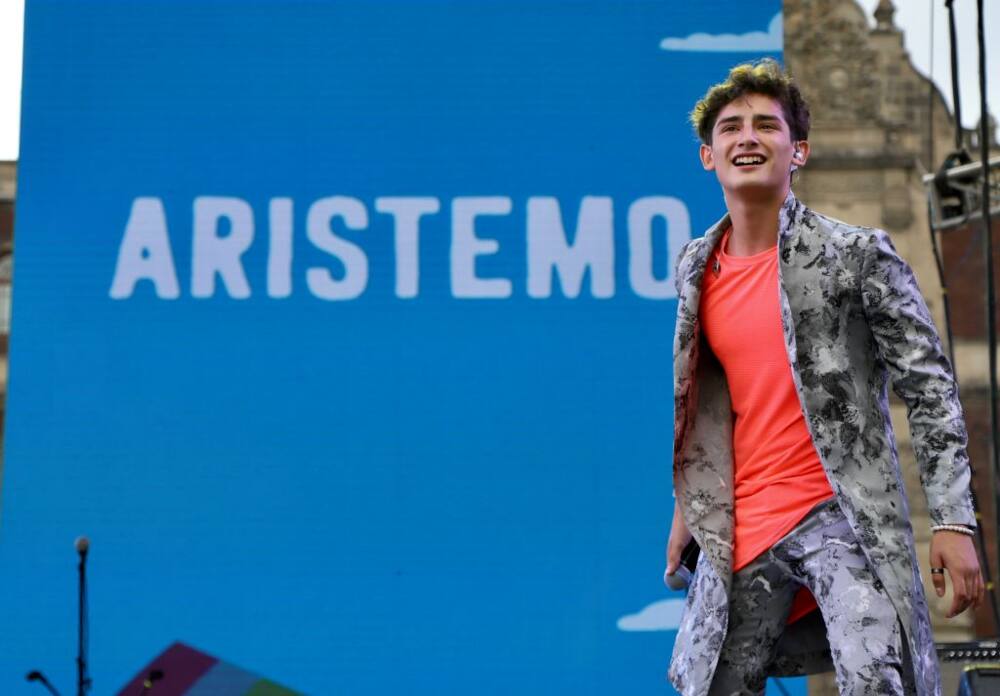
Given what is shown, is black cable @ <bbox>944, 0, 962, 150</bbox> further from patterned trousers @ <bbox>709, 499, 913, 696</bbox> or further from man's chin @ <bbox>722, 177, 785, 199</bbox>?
patterned trousers @ <bbox>709, 499, 913, 696</bbox>

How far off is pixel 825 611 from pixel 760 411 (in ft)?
1.14

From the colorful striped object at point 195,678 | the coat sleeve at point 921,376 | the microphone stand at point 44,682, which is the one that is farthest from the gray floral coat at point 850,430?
the microphone stand at point 44,682

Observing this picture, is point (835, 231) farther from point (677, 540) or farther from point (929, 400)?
point (677, 540)

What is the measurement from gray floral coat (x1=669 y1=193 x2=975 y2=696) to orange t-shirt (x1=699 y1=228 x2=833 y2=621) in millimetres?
30

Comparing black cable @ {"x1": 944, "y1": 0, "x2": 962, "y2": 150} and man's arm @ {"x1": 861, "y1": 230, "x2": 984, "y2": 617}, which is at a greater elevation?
black cable @ {"x1": 944, "y1": 0, "x2": 962, "y2": 150}

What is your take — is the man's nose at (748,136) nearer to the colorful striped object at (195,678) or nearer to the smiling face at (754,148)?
the smiling face at (754,148)

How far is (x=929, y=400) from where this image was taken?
82.4 inches

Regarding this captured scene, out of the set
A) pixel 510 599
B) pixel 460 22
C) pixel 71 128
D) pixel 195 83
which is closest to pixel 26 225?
pixel 71 128

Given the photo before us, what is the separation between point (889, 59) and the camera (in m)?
15.6

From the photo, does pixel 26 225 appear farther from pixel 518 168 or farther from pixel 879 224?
pixel 879 224

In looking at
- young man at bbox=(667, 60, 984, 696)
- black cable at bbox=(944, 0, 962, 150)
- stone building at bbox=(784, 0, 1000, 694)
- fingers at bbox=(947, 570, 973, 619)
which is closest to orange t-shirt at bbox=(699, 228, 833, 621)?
young man at bbox=(667, 60, 984, 696)

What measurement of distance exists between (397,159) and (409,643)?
7.00 ft

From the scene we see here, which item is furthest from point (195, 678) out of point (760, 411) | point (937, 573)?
point (937, 573)

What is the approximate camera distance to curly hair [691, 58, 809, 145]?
2332 millimetres
